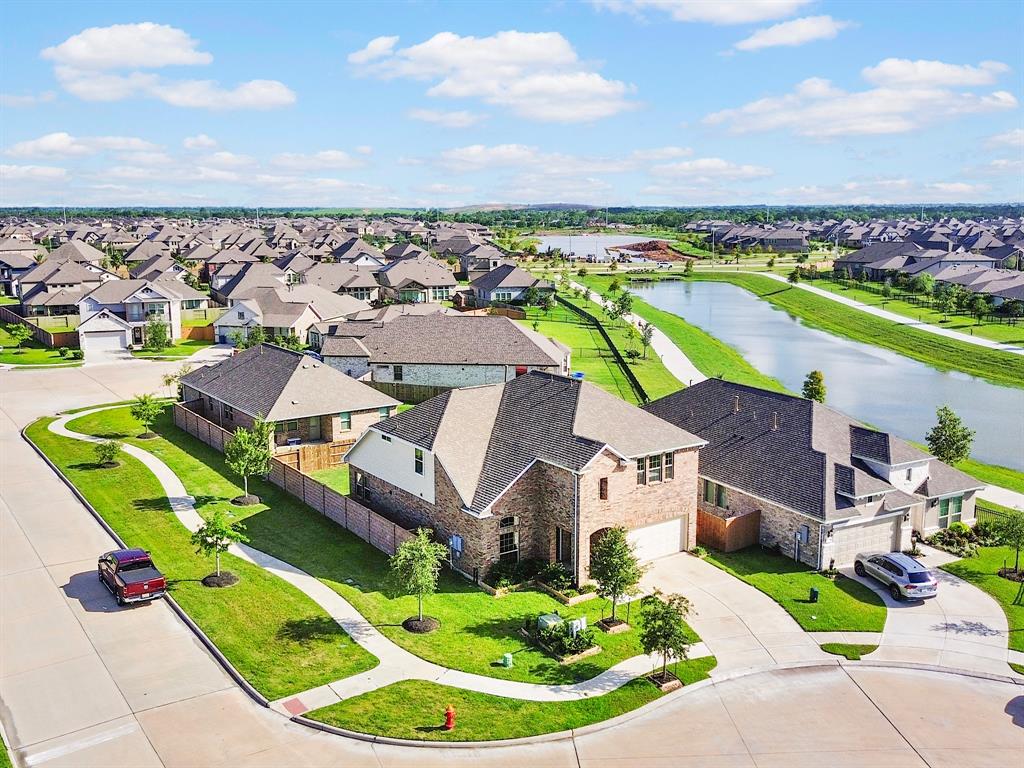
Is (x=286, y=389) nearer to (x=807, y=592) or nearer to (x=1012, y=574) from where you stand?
(x=807, y=592)

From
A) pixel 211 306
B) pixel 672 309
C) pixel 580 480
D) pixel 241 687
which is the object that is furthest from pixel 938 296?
pixel 241 687

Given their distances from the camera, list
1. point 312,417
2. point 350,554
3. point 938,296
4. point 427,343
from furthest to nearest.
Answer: point 938,296 < point 427,343 < point 312,417 < point 350,554

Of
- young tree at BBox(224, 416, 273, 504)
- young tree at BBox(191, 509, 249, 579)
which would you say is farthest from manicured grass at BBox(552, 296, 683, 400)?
young tree at BBox(191, 509, 249, 579)

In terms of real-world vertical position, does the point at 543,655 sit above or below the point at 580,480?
below

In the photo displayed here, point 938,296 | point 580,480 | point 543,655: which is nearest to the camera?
point 543,655

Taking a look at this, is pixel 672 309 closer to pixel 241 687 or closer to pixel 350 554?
pixel 350 554

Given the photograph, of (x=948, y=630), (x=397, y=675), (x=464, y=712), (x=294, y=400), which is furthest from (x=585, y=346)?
(x=464, y=712)
